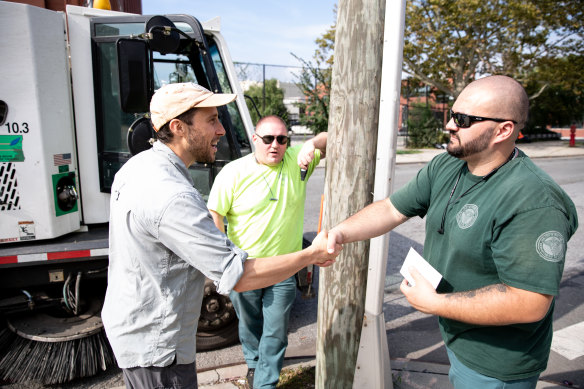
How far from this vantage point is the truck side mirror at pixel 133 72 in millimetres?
2811

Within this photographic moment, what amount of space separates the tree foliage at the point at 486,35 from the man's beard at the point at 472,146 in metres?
18.5

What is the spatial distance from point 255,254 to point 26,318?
6.38 feet

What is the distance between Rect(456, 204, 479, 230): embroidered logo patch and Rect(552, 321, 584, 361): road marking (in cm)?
284

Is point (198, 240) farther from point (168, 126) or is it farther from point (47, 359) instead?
point (47, 359)

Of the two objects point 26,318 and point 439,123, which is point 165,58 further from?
point 439,123

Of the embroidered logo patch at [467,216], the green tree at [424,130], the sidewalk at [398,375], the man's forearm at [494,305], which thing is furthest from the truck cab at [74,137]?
the green tree at [424,130]

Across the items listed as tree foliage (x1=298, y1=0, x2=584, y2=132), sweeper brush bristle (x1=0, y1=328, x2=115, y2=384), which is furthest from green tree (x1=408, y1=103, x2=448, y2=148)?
sweeper brush bristle (x1=0, y1=328, x2=115, y2=384)

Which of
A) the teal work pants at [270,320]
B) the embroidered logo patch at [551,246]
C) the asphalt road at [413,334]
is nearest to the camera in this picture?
the embroidered logo patch at [551,246]

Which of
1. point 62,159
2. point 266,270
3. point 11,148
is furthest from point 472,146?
point 11,148

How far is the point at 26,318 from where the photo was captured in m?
3.32

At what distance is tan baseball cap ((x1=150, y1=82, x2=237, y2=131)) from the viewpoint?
1815 millimetres

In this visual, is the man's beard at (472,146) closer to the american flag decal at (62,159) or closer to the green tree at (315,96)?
the american flag decal at (62,159)

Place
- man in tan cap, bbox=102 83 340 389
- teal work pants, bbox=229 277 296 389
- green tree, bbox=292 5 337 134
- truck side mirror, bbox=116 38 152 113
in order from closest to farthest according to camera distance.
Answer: man in tan cap, bbox=102 83 340 389 → truck side mirror, bbox=116 38 152 113 → teal work pants, bbox=229 277 296 389 → green tree, bbox=292 5 337 134

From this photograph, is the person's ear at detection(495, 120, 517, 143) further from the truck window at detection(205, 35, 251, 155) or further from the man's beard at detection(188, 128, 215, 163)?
the truck window at detection(205, 35, 251, 155)
